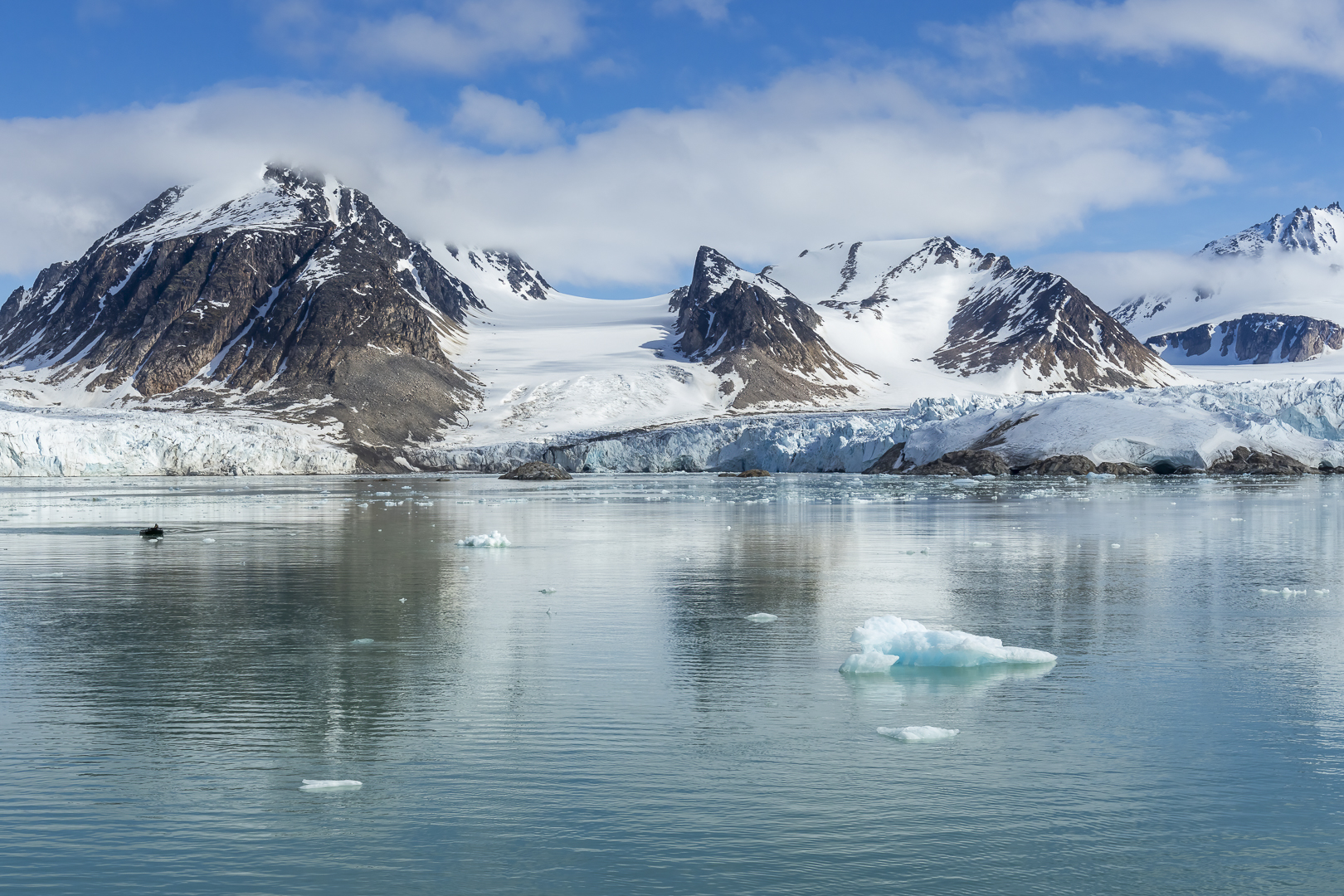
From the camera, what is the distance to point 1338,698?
10992 millimetres

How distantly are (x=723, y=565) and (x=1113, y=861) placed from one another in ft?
54.7

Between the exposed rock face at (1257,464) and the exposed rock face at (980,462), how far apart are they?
15.6m

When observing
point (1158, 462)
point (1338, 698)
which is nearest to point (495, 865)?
point (1338, 698)

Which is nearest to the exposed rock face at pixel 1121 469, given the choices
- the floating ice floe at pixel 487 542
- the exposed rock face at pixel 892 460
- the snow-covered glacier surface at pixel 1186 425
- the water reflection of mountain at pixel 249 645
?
the snow-covered glacier surface at pixel 1186 425

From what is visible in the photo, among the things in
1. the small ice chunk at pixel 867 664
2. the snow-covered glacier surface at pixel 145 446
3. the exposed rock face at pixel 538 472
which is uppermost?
the snow-covered glacier surface at pixel 145 446

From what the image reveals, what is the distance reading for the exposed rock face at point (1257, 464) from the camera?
278 ft

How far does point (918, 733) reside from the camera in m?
9.51

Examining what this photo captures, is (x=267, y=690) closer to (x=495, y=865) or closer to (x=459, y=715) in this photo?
(x=459, y=715)

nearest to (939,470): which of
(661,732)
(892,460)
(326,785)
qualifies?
(892,460)

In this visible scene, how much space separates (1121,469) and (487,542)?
7096 centimetres

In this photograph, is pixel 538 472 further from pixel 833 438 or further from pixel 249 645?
pixel 249 645

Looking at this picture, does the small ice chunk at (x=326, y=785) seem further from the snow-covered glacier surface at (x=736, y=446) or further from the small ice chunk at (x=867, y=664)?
the snow-covered glacier surface at (x=736, y=446)

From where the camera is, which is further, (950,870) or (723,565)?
(723,565)

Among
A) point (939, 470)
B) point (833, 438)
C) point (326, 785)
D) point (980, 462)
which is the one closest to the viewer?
point (326, 785)
